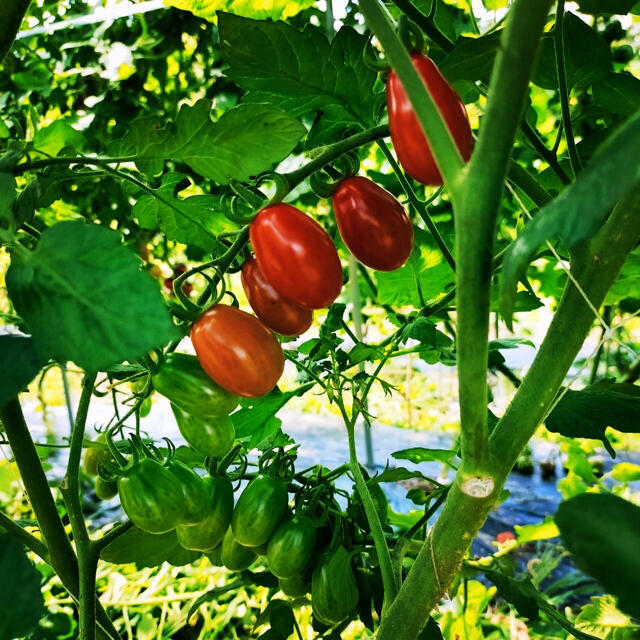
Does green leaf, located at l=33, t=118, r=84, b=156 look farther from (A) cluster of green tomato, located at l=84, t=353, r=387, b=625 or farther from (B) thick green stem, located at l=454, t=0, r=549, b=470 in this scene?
(B) thick green stem, located at l=454, t=0, r=549, b=470

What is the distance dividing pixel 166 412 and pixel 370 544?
1929 mm

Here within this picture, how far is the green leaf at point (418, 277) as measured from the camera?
0.77 meters

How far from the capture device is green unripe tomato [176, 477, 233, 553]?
1.85ft

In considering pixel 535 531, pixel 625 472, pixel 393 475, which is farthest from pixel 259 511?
pixel 625 472

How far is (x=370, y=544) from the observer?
62 centimetres

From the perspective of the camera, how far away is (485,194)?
0.90ft

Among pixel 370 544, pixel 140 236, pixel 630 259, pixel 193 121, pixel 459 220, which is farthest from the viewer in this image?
pixel 140 236

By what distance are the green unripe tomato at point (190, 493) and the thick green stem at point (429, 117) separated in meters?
0.36

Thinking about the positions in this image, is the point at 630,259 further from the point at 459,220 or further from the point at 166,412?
the point at 166,412

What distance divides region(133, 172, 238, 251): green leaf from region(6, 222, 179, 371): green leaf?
0.26 metres

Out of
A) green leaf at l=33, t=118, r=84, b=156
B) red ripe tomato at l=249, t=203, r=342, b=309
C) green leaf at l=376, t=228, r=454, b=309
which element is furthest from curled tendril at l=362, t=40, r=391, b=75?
green leaf at l=33, t=118, r=84, b=156

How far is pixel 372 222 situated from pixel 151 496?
279mm

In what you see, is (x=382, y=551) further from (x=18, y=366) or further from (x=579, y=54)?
(x=579, y=54)

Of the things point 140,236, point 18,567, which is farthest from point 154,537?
point 140,236
